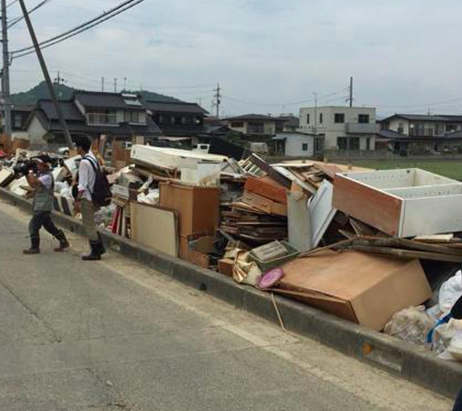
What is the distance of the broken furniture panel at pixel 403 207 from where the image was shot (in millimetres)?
6602

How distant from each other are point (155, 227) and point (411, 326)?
504 cm

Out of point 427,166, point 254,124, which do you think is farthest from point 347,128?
point 427,166

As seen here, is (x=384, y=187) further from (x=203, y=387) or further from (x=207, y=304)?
(x=203, y=387)

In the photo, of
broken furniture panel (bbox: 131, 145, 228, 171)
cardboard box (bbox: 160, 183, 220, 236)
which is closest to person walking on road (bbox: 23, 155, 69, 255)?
broken furniture panel (bbox: 131, 145, 228, 171)

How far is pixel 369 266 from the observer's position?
257 inches

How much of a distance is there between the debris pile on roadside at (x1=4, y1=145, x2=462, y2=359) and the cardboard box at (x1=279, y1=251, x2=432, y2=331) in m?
0.01

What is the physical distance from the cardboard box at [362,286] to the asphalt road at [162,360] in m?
0.44

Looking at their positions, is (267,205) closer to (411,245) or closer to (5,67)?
(411,245)

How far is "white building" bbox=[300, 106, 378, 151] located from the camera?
3684 inches

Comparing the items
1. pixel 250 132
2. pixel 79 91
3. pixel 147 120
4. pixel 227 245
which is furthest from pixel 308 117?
pixel 227 245

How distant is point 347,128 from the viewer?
9350 cm

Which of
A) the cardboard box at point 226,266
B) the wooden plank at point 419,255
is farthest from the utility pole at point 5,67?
the wooden plank at point 419,255

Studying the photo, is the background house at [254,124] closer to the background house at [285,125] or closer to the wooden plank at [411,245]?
the background house at [285,125]

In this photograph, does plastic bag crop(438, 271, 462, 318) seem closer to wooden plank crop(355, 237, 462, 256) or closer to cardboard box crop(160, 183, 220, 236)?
wooden plank crop(355, 237, 462, 256)
